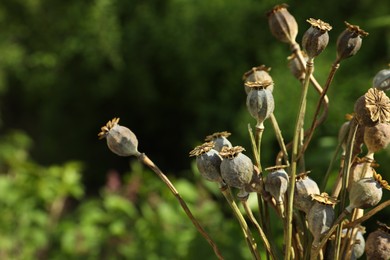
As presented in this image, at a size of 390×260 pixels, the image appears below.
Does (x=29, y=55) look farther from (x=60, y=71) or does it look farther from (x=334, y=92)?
(x=334, y=92)

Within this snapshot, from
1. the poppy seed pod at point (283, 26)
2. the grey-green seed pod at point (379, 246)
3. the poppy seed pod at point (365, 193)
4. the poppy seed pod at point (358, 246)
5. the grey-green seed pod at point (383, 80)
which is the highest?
the poppy seed pod at point (283, 26)

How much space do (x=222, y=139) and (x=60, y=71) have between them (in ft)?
11.2

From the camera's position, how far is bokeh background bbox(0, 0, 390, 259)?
1402mm

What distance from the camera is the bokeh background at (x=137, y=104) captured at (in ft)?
4.60

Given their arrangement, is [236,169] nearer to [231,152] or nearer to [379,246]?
[231,152]

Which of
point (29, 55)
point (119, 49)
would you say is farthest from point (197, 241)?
point (29, 55)

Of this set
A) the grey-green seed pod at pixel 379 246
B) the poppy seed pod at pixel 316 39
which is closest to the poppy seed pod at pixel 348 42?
the poppy seed pod at pixel 316 39

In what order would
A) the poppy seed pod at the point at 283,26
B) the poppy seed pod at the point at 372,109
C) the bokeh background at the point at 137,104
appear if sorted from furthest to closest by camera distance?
the bokeh background at the point at 137,104, the poppy seed pod at the point at 283,26, the poppy seed pod at the point at 372,109

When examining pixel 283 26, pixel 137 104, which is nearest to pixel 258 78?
pixel 283 26

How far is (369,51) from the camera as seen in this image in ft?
7.27

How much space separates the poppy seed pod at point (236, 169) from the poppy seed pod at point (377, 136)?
88mm

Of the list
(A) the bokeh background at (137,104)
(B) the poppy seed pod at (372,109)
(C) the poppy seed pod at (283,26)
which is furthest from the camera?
(A) the bokeh background at (137,104)

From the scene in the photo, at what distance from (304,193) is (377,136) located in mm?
63

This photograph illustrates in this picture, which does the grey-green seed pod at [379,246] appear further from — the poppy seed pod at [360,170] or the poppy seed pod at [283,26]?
the poppy seed pod at [283,26]
